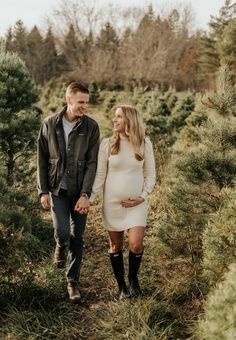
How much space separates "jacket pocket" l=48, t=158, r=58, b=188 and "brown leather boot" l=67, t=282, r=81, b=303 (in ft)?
3.37

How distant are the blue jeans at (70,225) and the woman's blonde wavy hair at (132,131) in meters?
0.67

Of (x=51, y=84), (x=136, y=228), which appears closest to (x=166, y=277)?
(x=136, y=228)

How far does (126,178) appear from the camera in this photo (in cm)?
409

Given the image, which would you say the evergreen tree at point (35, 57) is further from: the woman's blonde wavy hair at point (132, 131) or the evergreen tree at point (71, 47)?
the woman's blonde wavy hair at point (132, 131)

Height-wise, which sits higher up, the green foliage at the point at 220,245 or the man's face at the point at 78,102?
the man's face at the point at 78,102

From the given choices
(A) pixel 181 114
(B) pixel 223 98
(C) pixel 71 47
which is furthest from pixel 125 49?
(B) pixel 223 98

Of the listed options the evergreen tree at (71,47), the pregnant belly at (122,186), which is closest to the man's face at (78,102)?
the pregnant belly at (122,186)

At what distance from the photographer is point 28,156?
679cm

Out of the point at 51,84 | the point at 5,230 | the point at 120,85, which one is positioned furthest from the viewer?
the point at 120,85

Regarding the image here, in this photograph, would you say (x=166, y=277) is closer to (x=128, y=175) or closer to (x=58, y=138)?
(x=128, y=175)

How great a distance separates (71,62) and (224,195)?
45.9 m

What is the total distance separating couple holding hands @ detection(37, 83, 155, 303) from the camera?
13.3 ft

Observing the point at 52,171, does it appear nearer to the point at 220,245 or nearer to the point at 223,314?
the point at 220,245

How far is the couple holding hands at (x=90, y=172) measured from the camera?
13.3ft
